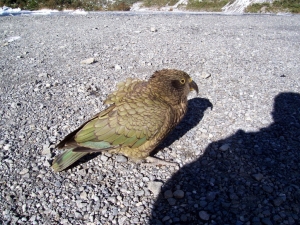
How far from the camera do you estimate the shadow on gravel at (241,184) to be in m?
3.72

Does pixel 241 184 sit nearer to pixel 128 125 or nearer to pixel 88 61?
pixel 128 125

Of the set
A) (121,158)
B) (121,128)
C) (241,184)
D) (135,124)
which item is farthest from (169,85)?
(241,184)

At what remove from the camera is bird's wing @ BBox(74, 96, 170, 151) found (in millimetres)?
4184

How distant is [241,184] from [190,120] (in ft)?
7.00

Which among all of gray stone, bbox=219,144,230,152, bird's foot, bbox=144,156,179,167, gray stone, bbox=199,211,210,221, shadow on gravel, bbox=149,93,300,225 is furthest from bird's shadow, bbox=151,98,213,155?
gray stone, bbox=199,211,210,221

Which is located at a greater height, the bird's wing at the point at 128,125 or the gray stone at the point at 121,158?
the bird's wing at the point at 128,125

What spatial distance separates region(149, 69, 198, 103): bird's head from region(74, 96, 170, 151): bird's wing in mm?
257

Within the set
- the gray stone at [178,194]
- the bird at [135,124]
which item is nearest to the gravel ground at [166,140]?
the gray stone at [178,194]

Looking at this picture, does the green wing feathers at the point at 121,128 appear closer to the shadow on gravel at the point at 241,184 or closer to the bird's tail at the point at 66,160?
the bird's tail at the point at 66,160

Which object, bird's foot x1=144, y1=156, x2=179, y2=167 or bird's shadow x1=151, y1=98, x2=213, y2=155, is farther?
bird's shadow x1=151, y1=98, x2=213, y2=155

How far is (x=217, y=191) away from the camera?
4145mm

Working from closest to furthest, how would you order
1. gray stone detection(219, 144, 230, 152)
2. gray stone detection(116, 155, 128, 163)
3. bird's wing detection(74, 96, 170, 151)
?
bird's wing detection(74, 96, 170, 151) < gray stone detection(116, 155, 128, 163) < gray stone detection(219, 144, 230, 152)

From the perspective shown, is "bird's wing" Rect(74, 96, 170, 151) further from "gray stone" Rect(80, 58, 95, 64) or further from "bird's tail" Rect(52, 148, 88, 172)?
"gray stone" Rect(80, 58, 95, 64)

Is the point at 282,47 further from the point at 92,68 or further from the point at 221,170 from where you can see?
the point at 221,170
